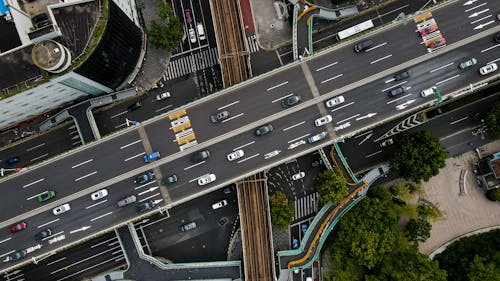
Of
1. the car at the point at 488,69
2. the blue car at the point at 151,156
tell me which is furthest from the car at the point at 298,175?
Answer: the car at the point at 488,69

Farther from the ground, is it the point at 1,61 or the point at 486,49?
the point at 1,61

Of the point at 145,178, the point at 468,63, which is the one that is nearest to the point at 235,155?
the point at 145,178

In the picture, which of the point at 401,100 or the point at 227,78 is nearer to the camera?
the point at 401,100

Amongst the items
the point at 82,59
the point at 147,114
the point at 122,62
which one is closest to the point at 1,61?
the point at 82,59

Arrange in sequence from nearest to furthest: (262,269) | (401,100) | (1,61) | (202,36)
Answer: (1,61)
(401,100)
(262,269)
(202,36)

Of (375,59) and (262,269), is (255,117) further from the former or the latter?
(262,269)

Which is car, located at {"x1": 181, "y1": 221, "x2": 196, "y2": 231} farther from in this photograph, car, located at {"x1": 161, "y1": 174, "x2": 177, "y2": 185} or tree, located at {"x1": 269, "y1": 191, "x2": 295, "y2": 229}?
tree, located at {"x1": 269, "y1": 191, "x2": 295, "y2": 229}

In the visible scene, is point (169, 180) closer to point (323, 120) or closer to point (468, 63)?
point (323, 120)
